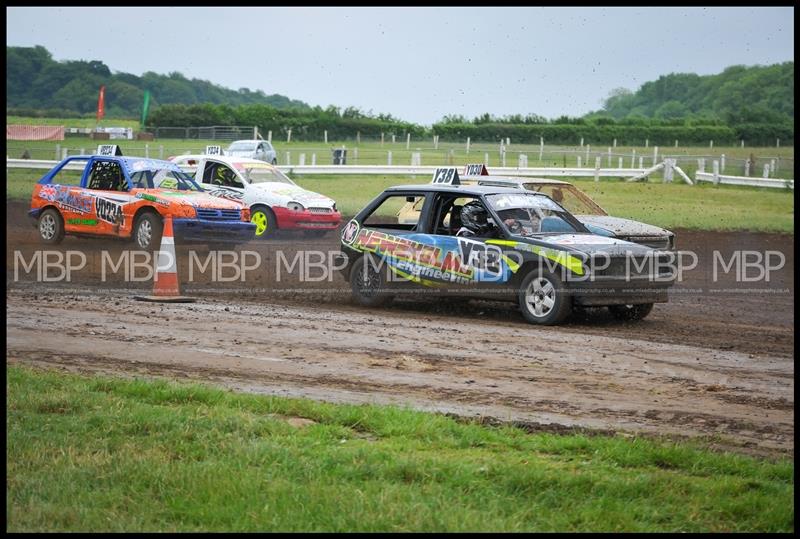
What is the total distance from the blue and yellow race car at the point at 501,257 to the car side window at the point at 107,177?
21.5 ft

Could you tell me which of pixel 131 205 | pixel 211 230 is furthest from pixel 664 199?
pixel 131 205

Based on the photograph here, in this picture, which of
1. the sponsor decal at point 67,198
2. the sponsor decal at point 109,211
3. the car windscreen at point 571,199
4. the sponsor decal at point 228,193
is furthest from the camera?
the sponsor decal at point 228,193

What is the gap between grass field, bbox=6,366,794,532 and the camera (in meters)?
5.30

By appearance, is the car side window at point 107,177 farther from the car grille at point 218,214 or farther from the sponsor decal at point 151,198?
the car grille at point 218,214

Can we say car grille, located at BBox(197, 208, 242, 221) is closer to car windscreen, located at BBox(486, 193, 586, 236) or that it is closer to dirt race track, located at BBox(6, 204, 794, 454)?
dirt race track, located at BBox(6, 204, 794, 454)

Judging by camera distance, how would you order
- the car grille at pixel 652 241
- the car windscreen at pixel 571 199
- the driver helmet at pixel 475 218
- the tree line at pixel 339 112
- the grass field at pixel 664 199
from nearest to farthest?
the driver helmet at pixel 475 218, the car grille at pixel 652 241, the car windscreen at pixel 571 199, the grass field at pixel 664 199, the tree line at pixel 339 112

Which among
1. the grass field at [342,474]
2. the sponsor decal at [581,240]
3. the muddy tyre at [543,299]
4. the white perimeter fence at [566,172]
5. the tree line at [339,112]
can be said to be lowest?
the grass field at [342,474]

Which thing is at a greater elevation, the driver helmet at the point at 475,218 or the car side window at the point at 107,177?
the car side window at the point at 107,177

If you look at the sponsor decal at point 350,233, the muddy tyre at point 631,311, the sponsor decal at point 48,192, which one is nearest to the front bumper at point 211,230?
the sponsor decal at point 48,192

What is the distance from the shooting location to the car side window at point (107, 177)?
19109mm

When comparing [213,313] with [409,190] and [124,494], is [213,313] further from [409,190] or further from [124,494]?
[124,494]

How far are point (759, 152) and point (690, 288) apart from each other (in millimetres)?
32923

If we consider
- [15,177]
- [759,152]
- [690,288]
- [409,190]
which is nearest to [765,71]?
[759,152]

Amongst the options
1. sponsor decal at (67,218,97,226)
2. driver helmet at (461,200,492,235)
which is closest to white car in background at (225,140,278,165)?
sponsor decal at (67,218,97,226)
